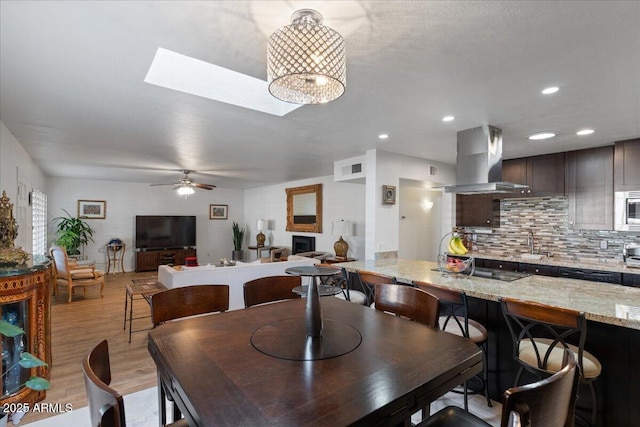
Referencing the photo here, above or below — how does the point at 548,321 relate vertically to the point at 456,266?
below

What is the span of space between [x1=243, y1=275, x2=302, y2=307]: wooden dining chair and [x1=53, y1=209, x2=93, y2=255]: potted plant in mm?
6604

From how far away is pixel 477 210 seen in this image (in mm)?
5055

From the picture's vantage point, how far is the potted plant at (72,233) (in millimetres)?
6672

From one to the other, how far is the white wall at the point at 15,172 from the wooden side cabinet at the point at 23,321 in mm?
1500

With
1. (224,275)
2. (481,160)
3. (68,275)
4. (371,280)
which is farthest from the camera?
(68,275)

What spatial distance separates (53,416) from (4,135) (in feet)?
9.19

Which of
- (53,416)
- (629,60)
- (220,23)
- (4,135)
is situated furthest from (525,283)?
(4,135)

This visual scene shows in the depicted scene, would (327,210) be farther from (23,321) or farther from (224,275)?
(23,321)

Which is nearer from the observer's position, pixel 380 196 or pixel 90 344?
pixel 90 344

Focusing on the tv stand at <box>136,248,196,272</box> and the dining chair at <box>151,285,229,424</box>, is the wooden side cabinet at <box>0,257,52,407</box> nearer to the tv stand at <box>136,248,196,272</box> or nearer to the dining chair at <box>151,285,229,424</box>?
the dining chair at <box>151,285,229,424</box>

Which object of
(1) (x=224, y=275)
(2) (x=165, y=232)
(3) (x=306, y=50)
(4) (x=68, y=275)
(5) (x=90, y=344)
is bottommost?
(5) (x=90, y=344)

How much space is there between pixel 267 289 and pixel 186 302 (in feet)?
1.82

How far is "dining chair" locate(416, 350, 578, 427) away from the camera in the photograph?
2.49 feet

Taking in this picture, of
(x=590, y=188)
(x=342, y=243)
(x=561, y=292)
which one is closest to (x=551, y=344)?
(x=561, y=292)
